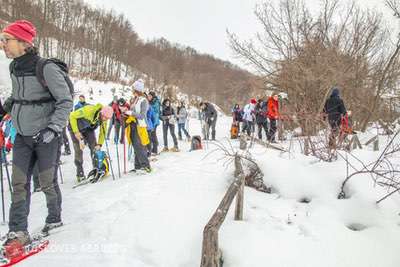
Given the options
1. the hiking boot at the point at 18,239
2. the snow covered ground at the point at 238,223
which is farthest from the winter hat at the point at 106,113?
the hiking boot at the point at 18,239

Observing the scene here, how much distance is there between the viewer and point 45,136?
2.96 meters

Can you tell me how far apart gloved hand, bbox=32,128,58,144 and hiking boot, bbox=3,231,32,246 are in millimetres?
828

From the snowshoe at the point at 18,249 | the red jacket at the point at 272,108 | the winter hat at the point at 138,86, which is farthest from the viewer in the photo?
the red jacket at the point at 272,108

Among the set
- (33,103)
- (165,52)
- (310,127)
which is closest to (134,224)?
(33,103)

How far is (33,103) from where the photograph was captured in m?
3.11

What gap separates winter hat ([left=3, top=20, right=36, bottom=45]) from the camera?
9.90ft

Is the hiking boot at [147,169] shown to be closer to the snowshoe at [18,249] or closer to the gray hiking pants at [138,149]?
the gray hiking pants at [138,149]

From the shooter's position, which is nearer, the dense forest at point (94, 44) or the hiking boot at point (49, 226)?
the hiking boot at point (49, 226)

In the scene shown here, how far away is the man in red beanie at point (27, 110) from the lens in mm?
3051

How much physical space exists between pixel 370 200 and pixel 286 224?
3.25 feet

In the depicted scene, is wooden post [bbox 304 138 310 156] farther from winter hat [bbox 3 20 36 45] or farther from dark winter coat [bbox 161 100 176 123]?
dark winter coat [bbox 161 100 176 123]

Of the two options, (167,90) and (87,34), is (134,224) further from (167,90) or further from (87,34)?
(87,34)

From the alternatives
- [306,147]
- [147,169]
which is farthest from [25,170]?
[306,147]

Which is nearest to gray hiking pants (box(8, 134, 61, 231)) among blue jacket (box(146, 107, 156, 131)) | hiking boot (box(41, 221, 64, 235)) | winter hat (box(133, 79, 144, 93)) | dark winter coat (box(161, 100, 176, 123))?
hiking boot (box(41, 221, 64, 235))
